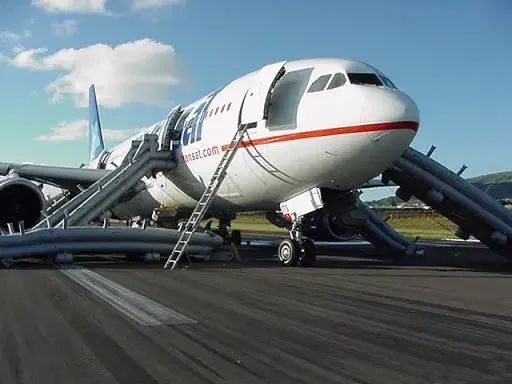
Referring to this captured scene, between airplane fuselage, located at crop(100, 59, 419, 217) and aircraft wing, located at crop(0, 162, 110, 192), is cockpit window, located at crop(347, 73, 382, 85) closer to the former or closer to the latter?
airplane fuselage, located at crop(100, 59, 419, 217)

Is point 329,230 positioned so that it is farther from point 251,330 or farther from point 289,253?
point 251,330

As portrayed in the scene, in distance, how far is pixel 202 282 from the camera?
9547 millimetres

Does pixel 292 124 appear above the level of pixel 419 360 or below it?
above

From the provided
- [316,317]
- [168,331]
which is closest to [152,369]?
[168,331]

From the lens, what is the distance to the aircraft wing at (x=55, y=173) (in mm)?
19750

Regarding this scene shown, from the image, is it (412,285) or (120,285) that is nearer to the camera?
(120,285)

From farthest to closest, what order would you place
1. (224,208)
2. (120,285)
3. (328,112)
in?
1. (224,208)
2. (328,112)
3. (120,285)

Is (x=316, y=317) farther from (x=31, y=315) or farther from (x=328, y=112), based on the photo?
(x=328, y=112)

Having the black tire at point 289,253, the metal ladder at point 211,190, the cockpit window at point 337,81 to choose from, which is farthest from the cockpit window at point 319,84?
the black tire at point 289,253

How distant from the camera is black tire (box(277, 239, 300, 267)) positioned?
12492 mm

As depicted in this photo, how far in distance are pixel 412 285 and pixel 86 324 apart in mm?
5758

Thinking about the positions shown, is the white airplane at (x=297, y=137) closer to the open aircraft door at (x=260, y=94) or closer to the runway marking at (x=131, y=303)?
the open aircraft door at (x=260, y=94)

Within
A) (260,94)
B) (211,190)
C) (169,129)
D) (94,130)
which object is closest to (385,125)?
(260,94)

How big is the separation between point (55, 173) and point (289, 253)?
1085cm
